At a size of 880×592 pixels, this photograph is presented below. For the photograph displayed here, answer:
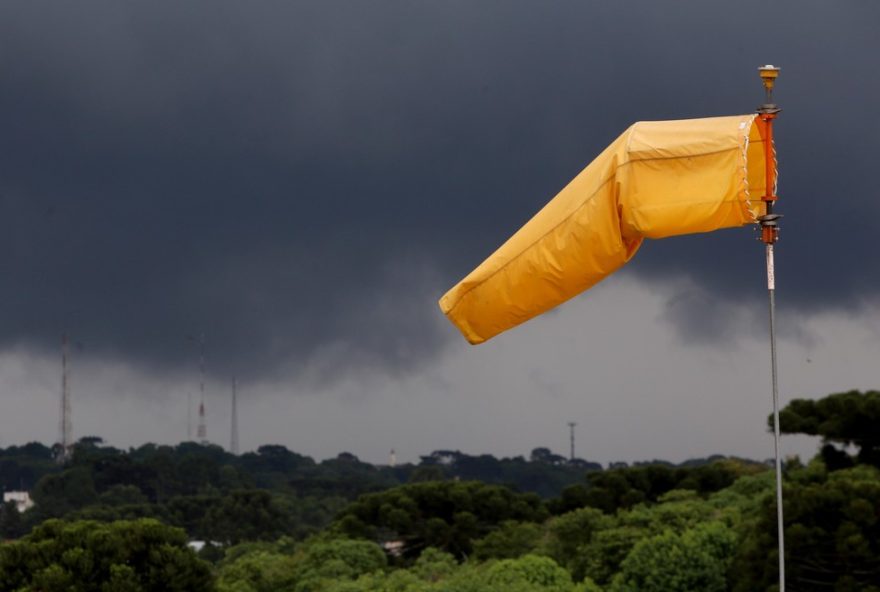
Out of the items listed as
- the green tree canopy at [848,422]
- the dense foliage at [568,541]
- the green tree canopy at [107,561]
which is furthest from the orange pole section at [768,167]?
the green tree canopy at [848,422]

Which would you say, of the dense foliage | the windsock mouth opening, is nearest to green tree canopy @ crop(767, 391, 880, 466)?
the dense foliage

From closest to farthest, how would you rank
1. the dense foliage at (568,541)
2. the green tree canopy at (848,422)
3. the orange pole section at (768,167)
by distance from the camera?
the orange pole section at (768,167)
the dense foliage at (568,541)
the green tree canopy at (848,422)

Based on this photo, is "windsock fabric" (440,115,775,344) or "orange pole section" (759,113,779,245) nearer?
"windsock fabric" (440,115,775,344)

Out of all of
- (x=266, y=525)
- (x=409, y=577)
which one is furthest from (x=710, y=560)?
(x=266, y=525)

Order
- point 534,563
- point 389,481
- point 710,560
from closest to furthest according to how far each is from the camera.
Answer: point 710,560 → point 534,563 → point 389,481

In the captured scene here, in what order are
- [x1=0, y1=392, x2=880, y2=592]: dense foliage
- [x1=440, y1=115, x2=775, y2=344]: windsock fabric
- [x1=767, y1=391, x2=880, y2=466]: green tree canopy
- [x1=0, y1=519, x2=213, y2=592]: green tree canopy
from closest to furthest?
[x1=440, y1=115, x2=775, y2=344]: windsock fabric < [x1=0, y1=392, x2=880, y2=592]: dense foliage < [x1=0, y1=519, x2=213, y2=592]: green tree canopy < [x1=767, y1=391, x2=880, y2=466]: green tree canopy

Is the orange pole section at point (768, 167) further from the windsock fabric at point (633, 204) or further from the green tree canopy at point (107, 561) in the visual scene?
the green tree canopy at point (107, 561)

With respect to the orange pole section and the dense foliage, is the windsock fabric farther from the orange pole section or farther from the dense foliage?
the dense foliage

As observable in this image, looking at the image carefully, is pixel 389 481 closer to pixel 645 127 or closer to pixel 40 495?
pixel 40 495
